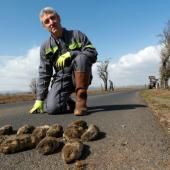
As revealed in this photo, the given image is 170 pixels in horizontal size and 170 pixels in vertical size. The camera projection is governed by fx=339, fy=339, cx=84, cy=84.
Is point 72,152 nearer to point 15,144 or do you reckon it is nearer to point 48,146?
point 48,146

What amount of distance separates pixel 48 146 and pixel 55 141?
0.23ft

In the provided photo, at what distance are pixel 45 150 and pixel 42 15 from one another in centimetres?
352

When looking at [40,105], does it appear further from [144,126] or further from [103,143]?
[103,143]

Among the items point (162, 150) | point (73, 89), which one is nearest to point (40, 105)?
point (73, 89)

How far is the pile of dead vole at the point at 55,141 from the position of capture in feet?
7.72

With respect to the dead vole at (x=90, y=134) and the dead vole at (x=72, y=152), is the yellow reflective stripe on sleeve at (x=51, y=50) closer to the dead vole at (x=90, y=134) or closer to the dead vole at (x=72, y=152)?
the dead vole at (x=90, y=134)

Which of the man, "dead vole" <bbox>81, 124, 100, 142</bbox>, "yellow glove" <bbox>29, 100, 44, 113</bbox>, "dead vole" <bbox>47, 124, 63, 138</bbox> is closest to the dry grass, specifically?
"dead vole" <bbox>81, 124, 100, 142</bbox>

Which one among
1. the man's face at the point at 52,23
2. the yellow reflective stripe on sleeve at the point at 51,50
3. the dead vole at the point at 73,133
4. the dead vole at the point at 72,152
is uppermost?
the man's face at the point at 52,23

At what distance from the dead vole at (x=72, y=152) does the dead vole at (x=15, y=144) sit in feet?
1.42

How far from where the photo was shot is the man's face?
5.51 metres

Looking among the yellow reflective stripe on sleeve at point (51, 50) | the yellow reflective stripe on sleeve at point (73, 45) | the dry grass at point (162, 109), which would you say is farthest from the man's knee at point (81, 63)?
the dry grass at point (162, 109)

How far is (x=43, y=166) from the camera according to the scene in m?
2.24

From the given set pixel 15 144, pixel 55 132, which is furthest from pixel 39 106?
pixel 15 144

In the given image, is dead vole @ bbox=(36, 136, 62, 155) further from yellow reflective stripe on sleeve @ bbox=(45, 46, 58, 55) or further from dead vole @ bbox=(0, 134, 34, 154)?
yellow reflective stripe on sleeve @ bbox=(45, 46, 58, 55)
